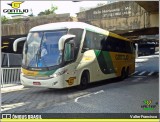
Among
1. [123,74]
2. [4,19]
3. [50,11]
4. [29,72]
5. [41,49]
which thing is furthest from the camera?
[123,74]

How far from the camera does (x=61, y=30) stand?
27.0ft

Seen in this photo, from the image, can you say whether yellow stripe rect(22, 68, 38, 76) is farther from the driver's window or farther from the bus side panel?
the bus side panel

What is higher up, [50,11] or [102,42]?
[50,11]

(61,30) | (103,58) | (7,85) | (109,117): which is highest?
(61,30)

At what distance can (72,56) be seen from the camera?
873 centimetres

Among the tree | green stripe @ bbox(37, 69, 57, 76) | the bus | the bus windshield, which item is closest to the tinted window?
the bus

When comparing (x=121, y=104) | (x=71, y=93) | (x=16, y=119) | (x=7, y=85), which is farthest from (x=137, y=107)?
(x=7, y=85)

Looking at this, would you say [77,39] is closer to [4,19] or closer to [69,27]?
[69,27]

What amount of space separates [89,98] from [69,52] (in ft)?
5.70

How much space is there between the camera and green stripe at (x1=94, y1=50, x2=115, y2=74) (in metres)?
8.76

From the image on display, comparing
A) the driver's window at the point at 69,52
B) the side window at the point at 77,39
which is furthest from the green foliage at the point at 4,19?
the side window at the point at 77,39

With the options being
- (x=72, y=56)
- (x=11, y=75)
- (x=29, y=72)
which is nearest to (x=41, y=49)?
(x=29, y=72)

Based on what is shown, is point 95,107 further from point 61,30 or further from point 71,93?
point 61,30

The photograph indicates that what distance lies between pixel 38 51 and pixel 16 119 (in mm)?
1937
